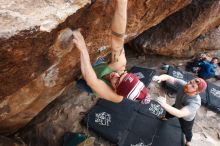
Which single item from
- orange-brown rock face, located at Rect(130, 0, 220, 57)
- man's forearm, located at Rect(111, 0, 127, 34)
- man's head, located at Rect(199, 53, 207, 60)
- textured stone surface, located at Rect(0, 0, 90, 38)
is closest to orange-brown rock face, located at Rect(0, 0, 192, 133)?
textured stone surface, located at Rect(0, 0, 90, 38)

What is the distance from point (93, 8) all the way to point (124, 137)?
3.14 m

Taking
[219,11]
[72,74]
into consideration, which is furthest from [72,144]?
[219,11]

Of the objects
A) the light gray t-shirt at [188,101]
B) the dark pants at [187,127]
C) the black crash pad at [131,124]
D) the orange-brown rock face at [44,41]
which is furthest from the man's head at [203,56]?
the orange-brown rock face at [44,41]

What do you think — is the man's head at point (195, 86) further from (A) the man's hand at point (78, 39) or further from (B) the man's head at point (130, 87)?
(A) the man's hand at point (78, 39)

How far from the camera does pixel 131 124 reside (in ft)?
20.2

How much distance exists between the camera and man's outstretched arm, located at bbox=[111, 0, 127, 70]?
3.28 meters

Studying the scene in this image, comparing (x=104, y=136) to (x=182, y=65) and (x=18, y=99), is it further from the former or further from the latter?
(x=182, y=65)

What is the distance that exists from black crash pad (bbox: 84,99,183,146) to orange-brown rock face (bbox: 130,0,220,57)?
1906 millimetres

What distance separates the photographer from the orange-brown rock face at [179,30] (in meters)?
7.31

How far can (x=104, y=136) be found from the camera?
5.86 meters

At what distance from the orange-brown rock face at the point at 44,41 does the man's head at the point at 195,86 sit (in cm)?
134

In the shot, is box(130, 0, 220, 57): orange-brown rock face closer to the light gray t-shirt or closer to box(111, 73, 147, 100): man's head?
the light gray t-shirt

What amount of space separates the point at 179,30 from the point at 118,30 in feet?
15.1

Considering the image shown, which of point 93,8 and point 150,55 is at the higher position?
point 93,8
